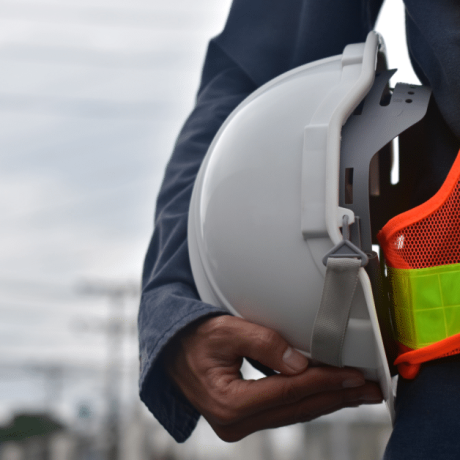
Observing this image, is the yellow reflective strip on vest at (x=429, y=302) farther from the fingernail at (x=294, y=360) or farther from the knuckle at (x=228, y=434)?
the knuckle at (x=228, y=434)

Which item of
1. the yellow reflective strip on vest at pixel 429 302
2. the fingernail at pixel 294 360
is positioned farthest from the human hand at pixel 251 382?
the yellow reflective strip on vest at pixel 429 302

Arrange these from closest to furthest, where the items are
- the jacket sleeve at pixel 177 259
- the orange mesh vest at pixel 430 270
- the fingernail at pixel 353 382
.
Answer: the orange mesh vest at pixel 430 270 → the fingernail at pixel 353 382 → the jacket sleeve at pixel 177 259

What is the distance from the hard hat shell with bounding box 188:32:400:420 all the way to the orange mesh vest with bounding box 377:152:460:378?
46 millimetres

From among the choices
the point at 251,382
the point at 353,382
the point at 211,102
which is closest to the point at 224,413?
the point at 251,382

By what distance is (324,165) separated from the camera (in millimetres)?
703

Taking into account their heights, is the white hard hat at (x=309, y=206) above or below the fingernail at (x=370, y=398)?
above

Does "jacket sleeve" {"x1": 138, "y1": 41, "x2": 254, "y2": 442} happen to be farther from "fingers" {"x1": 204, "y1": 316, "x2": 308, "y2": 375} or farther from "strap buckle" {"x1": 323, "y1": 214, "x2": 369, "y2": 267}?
"strap buckle" {"x1": 323, "y1": 214, "x2": 369, "y2": 267}

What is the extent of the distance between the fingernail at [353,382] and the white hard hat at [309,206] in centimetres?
2

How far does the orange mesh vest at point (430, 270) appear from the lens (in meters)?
0.63

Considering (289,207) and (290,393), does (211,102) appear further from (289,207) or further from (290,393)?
(290,393)

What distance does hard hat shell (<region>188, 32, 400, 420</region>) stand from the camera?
704 mm

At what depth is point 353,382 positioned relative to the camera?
0.76 meters

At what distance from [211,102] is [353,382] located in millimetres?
656

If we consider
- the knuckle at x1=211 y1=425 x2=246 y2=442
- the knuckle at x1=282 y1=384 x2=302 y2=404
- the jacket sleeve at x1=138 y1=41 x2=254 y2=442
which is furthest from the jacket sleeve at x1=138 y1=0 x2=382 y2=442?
the knuckle at x1=282 y1=384 x2=302 y2=404
